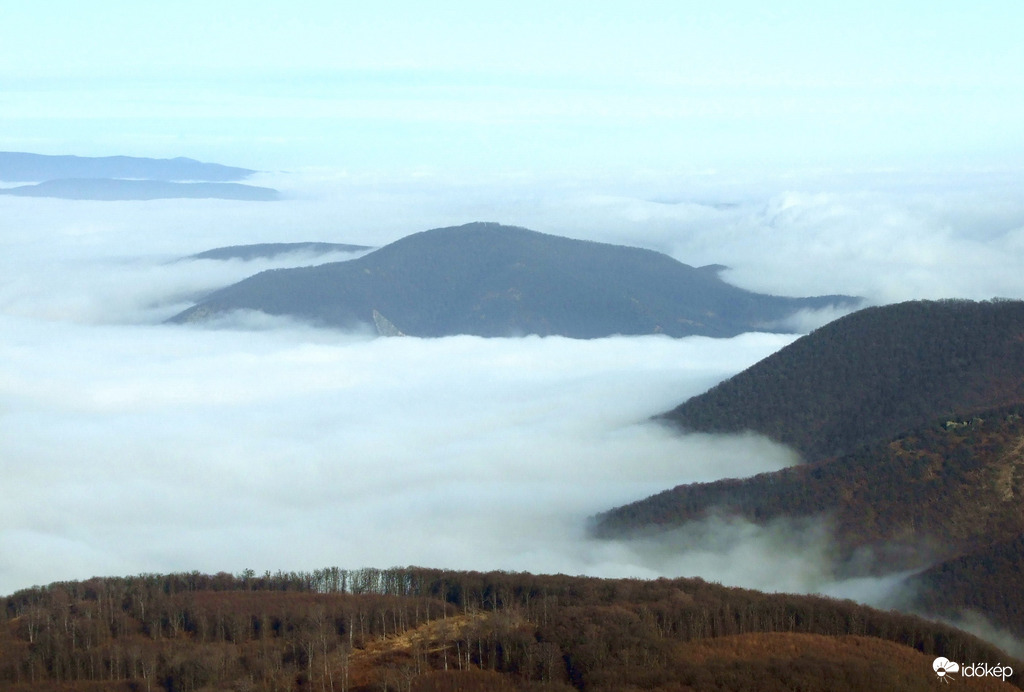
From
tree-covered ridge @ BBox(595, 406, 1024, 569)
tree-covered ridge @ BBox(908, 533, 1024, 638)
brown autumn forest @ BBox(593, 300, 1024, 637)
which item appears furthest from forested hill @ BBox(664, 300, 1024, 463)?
tree-covered ridge @ BBox(908, 533, 1024, 638)

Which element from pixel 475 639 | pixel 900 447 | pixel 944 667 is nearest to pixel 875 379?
pixel 900 447

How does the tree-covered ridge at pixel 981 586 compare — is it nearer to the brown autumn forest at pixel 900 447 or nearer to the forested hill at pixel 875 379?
the brown autumn forest at pixel 900 447

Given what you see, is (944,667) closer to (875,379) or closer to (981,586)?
(981,586)

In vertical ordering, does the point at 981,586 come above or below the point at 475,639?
above

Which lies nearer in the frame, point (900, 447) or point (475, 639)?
point (475, 639)

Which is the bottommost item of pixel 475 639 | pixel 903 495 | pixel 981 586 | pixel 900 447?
pixel 475 639

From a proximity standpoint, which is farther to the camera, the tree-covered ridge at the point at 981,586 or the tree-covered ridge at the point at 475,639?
the tree-covered ridge at the point at 981,586

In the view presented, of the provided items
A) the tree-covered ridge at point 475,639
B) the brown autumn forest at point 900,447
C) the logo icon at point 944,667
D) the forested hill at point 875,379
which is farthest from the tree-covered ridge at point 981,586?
the forested hill at point 875,379

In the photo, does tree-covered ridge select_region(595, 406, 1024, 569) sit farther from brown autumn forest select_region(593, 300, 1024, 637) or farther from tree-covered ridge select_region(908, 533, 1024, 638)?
tree-covered ridge select_region(908, 533, 1024, 638)
